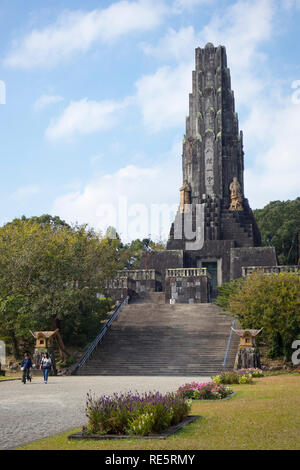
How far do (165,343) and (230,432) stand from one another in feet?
70.1

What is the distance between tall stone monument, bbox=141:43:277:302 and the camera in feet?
153

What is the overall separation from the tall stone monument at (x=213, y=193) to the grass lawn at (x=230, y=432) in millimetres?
32938

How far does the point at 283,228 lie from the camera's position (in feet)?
214

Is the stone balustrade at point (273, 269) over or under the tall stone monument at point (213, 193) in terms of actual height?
under

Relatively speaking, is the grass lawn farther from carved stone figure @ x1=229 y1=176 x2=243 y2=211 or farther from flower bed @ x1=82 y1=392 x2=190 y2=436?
carved stone figure @ x1=229 y1=176 x2=243 y2=211

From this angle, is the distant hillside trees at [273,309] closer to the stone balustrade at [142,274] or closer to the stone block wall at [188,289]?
the stone block wall at [188,289]

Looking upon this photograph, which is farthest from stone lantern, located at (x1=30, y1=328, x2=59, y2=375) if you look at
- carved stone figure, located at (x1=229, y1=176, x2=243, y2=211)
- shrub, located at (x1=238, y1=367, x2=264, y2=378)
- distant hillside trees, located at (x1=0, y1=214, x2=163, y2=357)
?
carved stone figure, located at (x1=229, y1=176, x2=243, y2=211)

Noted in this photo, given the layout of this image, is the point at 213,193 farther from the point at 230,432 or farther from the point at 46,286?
the point at 230,432

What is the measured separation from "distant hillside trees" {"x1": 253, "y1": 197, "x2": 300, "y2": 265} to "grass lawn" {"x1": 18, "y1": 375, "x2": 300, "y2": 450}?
173ft

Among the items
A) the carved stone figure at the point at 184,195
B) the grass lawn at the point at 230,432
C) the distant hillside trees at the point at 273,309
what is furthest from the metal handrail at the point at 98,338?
the grass lawn at the point at 230,432

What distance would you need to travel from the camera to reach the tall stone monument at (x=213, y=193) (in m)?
46.8

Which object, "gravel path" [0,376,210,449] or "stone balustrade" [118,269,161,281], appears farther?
"stone balustrade" [118,269,161,281]

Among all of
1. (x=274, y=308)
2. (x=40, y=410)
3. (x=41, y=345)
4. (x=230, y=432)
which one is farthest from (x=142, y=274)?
(x=230, y=432)
